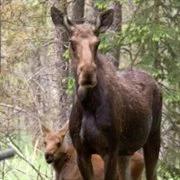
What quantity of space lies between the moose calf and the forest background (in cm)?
36

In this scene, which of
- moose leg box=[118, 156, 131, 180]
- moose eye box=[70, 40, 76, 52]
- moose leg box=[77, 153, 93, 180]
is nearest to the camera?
moose eye box=[70, 40, 76, 52]

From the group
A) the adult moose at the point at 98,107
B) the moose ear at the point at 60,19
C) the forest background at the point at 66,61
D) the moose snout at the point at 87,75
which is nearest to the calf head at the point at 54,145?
the forest background at the point at 66,61

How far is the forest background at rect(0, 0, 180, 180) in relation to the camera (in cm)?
1141

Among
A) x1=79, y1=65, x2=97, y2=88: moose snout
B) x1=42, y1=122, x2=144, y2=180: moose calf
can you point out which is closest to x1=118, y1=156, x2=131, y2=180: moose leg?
x1=42, y1=122, x2=144, y2=180: moose calf

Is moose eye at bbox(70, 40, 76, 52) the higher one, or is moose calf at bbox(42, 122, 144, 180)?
moose eye at bbox(70, 40, 76, 52)

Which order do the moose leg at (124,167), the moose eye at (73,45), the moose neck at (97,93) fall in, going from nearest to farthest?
1. the moose eye at (73,45)
2. the moose neck at (97,93)
3. the moose leg at (124,167)

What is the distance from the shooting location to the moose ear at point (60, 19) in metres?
6.53

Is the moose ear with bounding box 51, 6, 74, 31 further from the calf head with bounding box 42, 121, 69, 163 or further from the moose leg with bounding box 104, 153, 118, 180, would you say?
the calf head with bounding box 42, 121, 69, 163

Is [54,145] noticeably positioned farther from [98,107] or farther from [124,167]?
[98,107]

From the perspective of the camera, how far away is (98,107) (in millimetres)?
6469

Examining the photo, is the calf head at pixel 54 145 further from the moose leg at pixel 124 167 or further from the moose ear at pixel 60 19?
the moose ear at pixel 60 19

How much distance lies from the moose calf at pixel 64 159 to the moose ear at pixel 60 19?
308cm

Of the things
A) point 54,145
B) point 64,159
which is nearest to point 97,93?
point 54,145

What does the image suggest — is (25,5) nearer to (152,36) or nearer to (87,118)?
(152,36)
